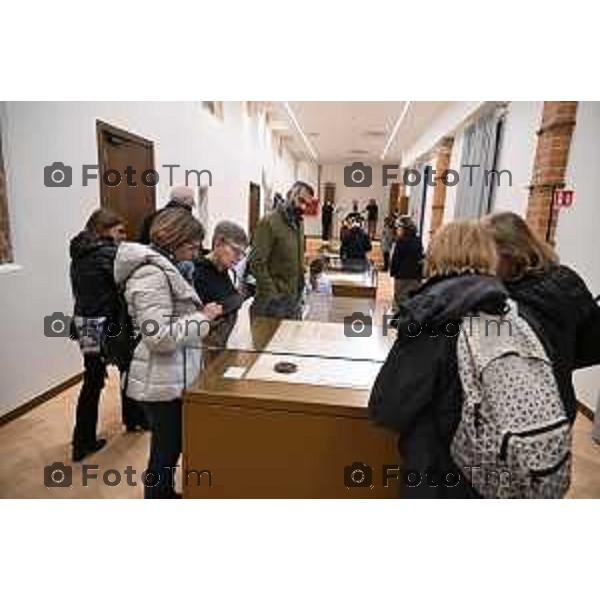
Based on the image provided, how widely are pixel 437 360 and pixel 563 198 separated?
2.90 m

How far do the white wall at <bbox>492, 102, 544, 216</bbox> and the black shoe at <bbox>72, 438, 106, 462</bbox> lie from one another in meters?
3.54

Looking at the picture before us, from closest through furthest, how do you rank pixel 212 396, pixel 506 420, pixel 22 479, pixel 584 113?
pixel 506 420 < pixel 212 396 < pixel 22 479 < pixel 584 113

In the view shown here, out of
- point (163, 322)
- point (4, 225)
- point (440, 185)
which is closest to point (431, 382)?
point (163, 322)

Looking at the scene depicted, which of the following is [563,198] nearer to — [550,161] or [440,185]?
[550,161]

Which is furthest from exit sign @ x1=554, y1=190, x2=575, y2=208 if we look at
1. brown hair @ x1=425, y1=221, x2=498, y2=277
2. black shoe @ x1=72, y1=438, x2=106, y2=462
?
black shoe @ x1=72, y1=438, x2=106, y2=462

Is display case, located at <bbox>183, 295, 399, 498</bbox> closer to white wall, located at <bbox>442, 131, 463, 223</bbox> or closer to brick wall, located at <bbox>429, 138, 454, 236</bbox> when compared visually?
white wall, located at <bbox>442, 131, 463, 223</bbox>

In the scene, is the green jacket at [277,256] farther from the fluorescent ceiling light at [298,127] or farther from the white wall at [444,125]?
the fluorescent ceiling light at [298,127]

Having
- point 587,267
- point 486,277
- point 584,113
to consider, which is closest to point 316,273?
point 587,267

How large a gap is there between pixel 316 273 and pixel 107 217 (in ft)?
5.28

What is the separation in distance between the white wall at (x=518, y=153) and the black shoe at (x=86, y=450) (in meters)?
3.54

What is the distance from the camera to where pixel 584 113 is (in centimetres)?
321

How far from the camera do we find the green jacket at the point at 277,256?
269 centimetres
